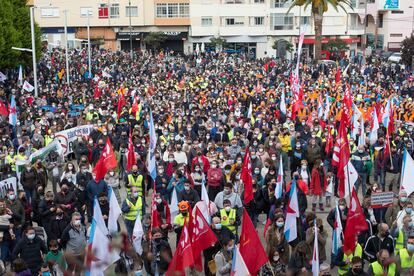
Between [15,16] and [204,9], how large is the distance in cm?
2937

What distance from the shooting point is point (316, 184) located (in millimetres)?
13484

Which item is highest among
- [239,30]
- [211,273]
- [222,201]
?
[239,30]

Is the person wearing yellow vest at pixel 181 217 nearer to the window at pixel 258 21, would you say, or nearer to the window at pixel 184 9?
the window at pixel 258 21

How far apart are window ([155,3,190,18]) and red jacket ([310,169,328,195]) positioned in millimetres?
53273

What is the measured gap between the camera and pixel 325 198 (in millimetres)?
14562

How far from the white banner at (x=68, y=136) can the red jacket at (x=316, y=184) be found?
7.03 meters

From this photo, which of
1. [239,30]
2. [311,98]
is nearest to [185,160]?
[311,98]

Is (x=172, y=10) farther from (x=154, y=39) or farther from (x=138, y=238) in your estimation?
(x=138, y=238)

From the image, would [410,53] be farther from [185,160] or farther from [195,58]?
[185,160]

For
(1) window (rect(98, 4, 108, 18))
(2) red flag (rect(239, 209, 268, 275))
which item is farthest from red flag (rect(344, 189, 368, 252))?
(1) window (rect(98, 4, 108, 18))

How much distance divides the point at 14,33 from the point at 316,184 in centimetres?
2651

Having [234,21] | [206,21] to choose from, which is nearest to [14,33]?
[206,21]

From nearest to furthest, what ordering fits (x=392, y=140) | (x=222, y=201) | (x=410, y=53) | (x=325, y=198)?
(x=222, y=201) < (x=325, y=198) < (x=392, y=140) < (x=410, y=53)

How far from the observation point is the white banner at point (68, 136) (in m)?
17.2
